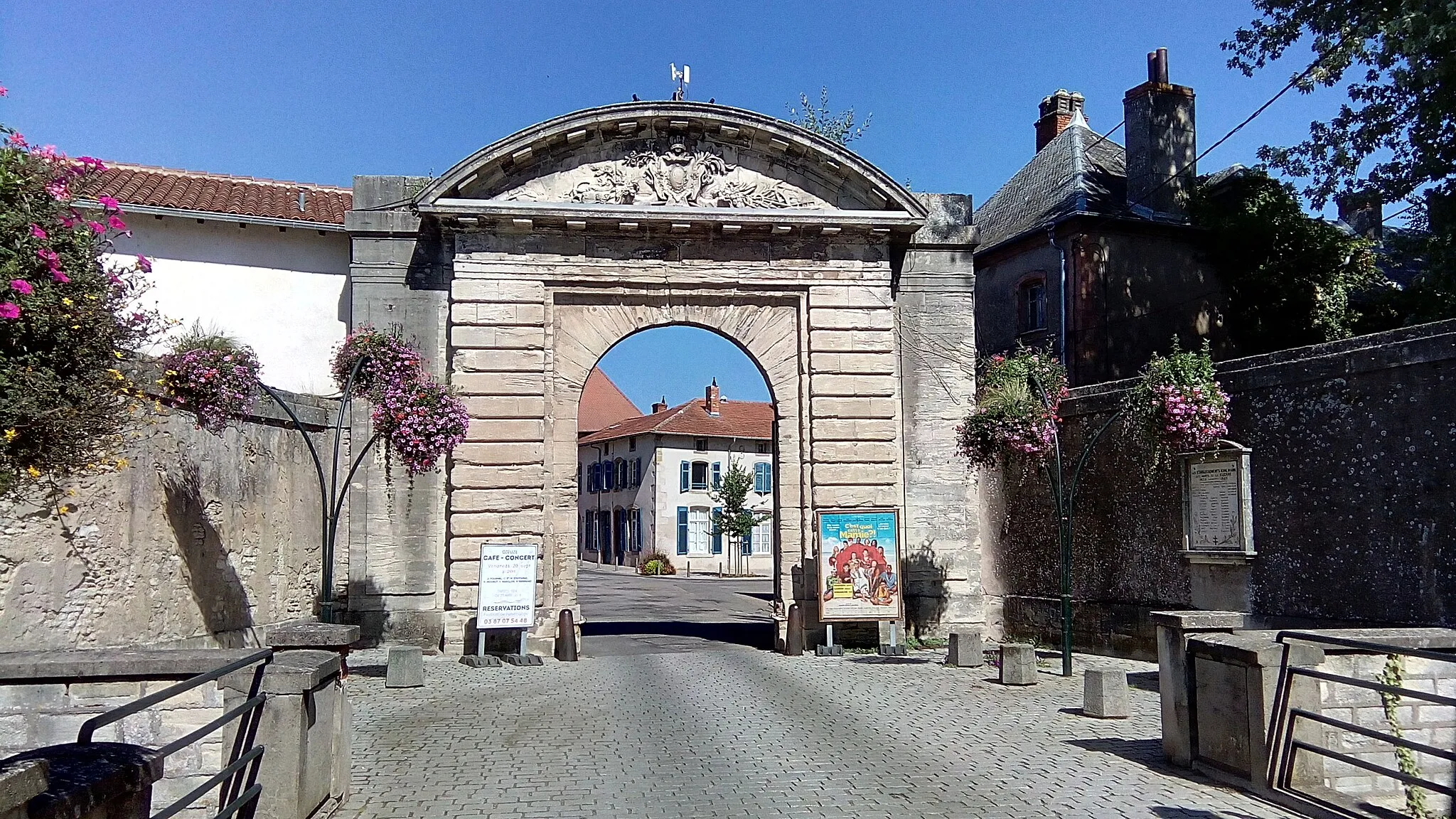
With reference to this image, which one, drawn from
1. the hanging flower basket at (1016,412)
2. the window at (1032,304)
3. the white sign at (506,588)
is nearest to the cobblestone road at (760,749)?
the white sign at (506,588)

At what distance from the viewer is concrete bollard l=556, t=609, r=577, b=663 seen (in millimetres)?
13844

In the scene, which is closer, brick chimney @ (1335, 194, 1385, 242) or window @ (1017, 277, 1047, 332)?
brick chimney @ (1335, 194, 1385, 242)

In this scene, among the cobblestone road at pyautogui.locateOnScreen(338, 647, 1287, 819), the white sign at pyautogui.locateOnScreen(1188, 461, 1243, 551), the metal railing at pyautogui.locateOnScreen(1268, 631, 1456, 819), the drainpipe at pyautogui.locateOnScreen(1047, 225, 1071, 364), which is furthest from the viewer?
the drainpipe at pyautogui.locateOnScreen(1047, 225, 1071, 364)

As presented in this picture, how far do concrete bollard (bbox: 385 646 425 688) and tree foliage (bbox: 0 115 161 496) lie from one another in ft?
17.3

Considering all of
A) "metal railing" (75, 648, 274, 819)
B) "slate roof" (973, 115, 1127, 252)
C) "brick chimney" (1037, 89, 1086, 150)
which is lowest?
"metal railing" (75, 648, 274, 819)

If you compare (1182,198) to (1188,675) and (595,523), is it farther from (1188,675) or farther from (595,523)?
(595,523)

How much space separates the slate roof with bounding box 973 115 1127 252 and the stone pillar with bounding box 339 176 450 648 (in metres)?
11.4

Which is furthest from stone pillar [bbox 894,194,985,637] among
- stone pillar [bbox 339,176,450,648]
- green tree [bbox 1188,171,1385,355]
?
green tree [bbox 1188,171,1385,355]

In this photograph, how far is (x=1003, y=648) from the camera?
11383 mm

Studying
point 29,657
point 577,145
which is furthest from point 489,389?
point 29,657

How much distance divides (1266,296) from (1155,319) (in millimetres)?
2206

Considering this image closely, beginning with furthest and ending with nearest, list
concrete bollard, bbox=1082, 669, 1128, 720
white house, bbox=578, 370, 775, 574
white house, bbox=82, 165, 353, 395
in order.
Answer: white house, bbox=578, 370, 775, 574, white house, bbox=82, 165, 353, 395, concrete bollard, bbox=1082, 669, 1128, 720

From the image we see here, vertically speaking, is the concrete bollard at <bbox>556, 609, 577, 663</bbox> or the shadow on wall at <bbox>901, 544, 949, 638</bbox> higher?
the shadow on wall at <bbox>901, 544, 949, 638</bbox>

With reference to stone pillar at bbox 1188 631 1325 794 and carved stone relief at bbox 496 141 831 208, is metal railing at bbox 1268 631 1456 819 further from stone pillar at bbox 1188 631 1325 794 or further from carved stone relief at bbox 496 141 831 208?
carved stone relief at bbox 496 141 831 208
